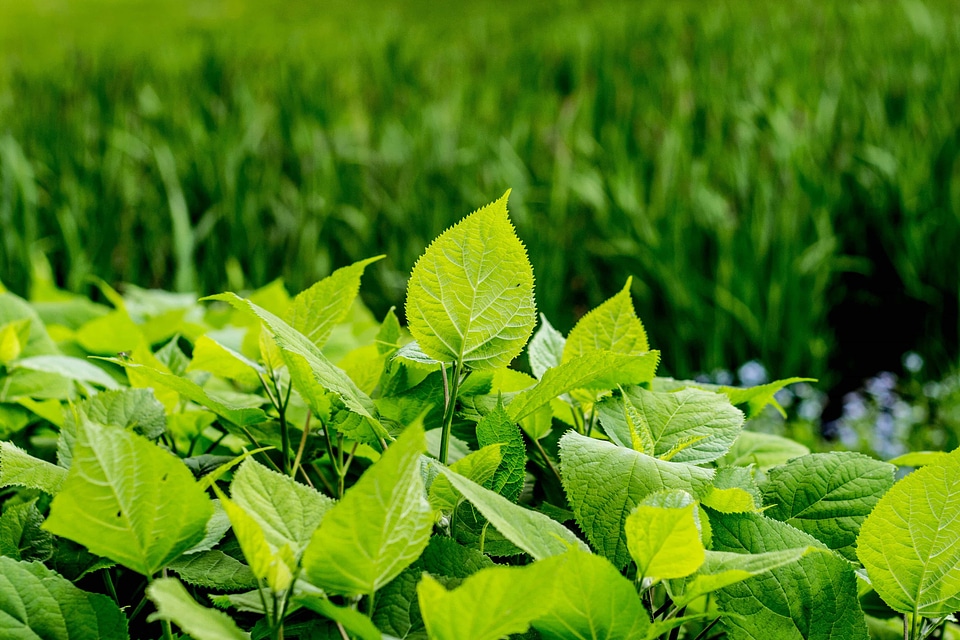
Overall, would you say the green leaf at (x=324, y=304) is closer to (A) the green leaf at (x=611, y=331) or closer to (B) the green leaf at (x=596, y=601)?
(A) the green leaf at (x=611, y=331)

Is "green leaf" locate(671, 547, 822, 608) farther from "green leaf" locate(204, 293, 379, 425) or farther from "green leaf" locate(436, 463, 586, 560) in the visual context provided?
"green leaf" locate(204, 293, 379, 425)

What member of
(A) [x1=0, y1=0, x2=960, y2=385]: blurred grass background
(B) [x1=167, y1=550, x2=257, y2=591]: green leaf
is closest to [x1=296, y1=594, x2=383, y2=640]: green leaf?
(B) [x1=167, y1=550, x2=257, y2=591]: green leaf

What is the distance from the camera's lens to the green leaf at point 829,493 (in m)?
0.59

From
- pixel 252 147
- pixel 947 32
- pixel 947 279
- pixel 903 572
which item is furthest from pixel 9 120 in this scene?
pixel 947 32

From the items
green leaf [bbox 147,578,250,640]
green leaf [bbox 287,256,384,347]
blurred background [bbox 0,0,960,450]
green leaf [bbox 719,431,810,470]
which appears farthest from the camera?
blurred background [bbox 0,0,960,450]

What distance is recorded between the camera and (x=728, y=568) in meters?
0.47

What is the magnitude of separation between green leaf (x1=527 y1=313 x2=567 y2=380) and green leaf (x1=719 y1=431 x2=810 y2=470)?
0.58 feet

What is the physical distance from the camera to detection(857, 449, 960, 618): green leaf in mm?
501

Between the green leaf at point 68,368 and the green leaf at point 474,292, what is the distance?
1.58 feet

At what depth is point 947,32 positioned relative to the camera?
4949 mm

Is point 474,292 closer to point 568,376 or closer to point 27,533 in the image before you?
point 568,376

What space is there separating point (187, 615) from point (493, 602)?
140 millimetres

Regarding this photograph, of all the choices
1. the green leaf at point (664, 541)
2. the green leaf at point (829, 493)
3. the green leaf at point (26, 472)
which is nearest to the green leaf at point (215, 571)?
the green leaf at point (26, 472)

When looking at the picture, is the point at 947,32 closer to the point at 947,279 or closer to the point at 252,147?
the point at 947,279
